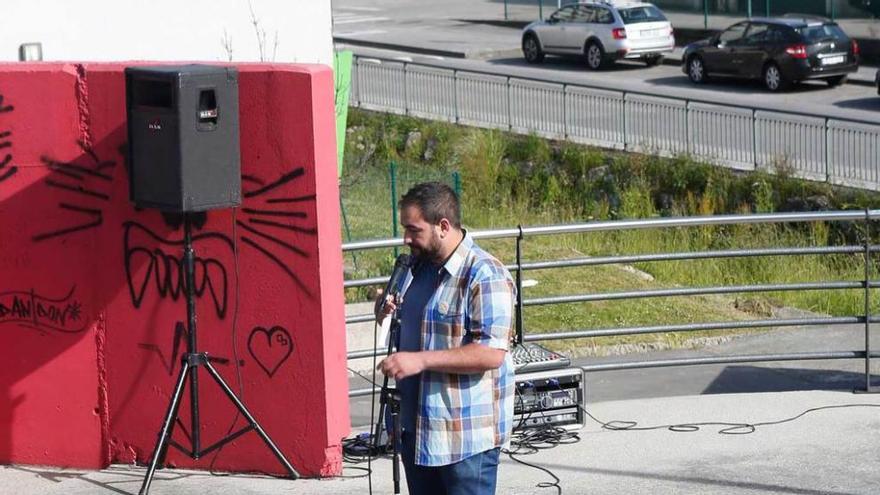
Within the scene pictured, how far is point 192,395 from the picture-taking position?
25.0ft

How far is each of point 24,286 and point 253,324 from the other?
4.68 feet

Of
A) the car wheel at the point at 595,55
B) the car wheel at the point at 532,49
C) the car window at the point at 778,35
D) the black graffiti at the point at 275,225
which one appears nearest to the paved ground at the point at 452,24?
the car wheel at the point at 532,49

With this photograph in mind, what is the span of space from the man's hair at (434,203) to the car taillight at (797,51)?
24927mm

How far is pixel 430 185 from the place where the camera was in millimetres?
5418

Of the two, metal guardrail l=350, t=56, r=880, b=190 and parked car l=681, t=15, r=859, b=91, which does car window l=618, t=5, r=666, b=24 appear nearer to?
parked car l=681, t=15, r=859, b=91

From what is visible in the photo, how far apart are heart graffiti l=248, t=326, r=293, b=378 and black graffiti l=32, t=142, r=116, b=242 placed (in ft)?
3.74

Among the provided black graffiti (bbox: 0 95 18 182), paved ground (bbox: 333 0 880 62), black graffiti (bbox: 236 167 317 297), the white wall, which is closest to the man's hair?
black graffiti (bbox: 236 167 317 297)

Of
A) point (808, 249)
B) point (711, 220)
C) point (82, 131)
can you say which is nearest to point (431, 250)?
point (82, 131)

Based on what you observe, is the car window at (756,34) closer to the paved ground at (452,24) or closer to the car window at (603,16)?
the car window at (603,16)

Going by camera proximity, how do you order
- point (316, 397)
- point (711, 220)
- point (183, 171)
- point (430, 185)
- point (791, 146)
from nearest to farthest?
1. point (430, 185)
2. point (183, 171)
3. point (316, 397)
4. point (711, 220)
5. point (791, 146)

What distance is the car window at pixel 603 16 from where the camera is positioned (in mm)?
34188

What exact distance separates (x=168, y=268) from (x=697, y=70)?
989 inches

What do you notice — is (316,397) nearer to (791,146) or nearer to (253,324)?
(253,324)

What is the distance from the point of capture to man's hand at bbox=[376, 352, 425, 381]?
5180 millimetres
